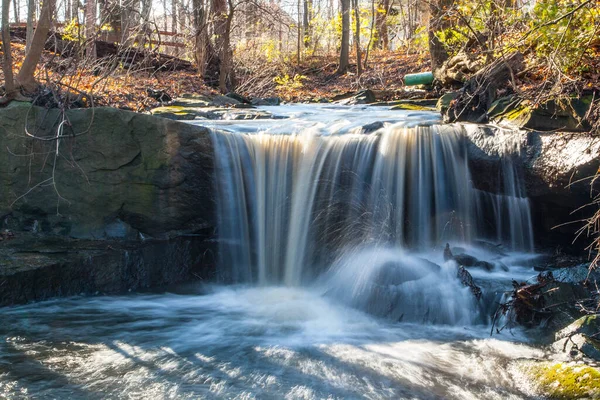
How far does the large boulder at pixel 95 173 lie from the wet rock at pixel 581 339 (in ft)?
15.9

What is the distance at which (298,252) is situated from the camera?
780 cm

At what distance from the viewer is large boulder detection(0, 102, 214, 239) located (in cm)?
766

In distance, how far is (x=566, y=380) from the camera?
14.3ft

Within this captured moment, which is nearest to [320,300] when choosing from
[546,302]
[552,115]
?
[546,302]

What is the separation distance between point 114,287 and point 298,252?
2.39m

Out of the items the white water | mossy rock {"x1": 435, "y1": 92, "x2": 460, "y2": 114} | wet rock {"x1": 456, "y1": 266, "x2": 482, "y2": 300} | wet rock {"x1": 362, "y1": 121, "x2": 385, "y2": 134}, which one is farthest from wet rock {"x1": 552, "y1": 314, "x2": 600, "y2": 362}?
mossy rock {"x1": 435, "y1": 92, "x2": 460, "y2": 114}

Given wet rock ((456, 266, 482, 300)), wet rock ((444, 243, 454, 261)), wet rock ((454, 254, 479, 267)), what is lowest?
wet rock ((456, 266, 482, 300))

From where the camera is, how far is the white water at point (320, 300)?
15.6 feet

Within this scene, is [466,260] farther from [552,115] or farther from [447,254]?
[552,115]

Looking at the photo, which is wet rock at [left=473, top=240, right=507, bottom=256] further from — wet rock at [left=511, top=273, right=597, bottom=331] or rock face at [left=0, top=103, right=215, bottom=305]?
rock face at [left=0, top=103, right=215, bottom=305]

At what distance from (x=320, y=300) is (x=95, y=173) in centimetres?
345

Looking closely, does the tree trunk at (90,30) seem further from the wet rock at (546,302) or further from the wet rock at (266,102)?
the wet rock at (546,302)

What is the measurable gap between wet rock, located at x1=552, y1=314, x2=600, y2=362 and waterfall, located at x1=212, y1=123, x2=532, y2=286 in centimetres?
253

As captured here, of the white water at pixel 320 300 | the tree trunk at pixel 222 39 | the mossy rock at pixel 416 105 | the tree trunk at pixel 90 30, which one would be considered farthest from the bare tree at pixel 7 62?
the mossy rock at pixel 416 105
